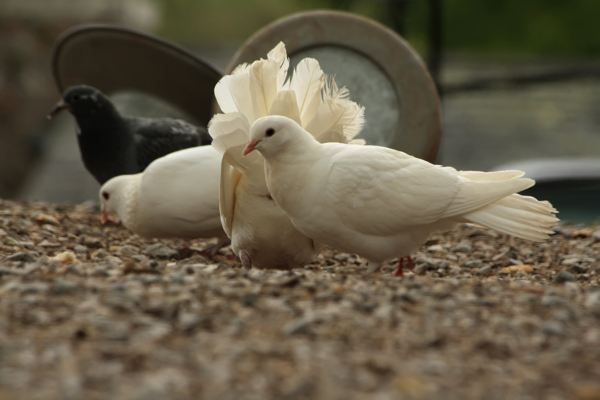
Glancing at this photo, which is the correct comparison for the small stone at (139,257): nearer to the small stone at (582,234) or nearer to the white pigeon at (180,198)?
the white pigeon at (180,198)

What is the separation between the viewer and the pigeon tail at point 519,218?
9.84 ft

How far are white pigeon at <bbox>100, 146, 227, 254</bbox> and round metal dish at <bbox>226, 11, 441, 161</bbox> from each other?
1.41 meters

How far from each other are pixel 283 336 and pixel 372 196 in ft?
3.54

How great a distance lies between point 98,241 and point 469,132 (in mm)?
8677

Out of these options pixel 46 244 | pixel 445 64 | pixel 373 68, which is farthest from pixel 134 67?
pixel 445 64

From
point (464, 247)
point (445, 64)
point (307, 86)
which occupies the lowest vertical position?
point (464, 247)

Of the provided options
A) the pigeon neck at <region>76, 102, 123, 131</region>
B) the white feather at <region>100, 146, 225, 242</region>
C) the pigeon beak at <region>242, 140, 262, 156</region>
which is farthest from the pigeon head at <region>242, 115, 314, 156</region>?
the pigeon neck at <region>76, 102, 123, 131</region>

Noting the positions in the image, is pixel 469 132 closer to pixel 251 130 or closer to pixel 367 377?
pixel 251 130

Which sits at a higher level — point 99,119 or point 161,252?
point 99,119

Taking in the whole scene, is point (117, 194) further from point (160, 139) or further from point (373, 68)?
point (373, 68)

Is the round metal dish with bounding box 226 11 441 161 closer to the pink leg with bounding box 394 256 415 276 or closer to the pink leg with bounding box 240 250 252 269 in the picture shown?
the pink leg with bounding box 394 256 415 276

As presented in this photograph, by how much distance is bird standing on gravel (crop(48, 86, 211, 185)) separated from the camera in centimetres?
493

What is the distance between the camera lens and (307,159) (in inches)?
118

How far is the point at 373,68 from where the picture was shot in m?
5.12
